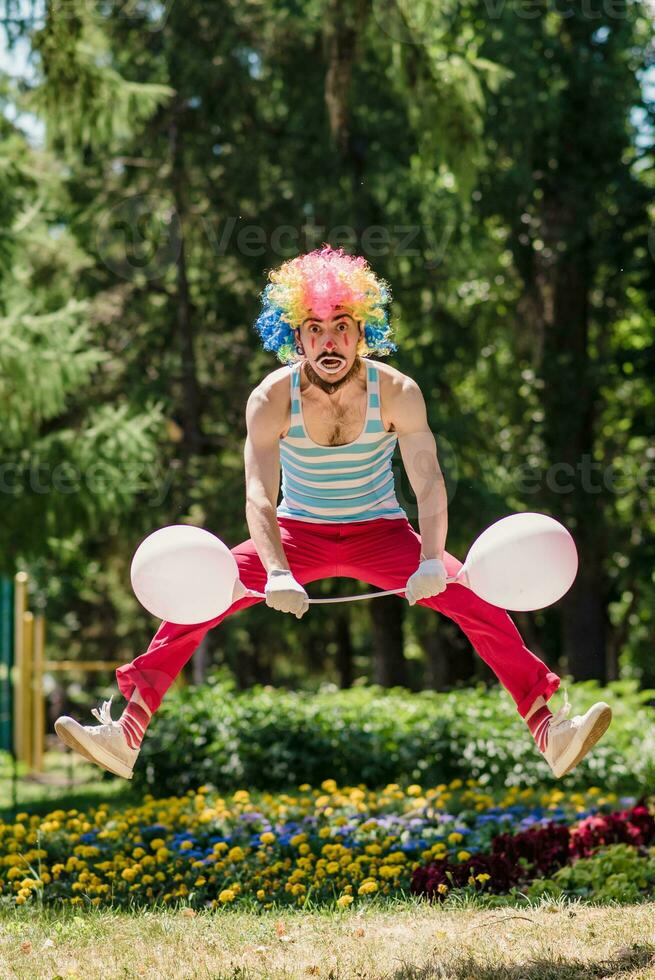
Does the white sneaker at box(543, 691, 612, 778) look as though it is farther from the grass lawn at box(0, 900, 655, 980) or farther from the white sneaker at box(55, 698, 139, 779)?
the white sneaker at box(55, 698, 139, 779)

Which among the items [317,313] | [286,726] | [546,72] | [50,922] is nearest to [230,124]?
[546,72]

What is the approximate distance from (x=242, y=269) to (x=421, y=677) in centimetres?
1339

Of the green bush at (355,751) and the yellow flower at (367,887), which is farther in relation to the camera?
the green bush at (355,751)

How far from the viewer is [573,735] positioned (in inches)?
161

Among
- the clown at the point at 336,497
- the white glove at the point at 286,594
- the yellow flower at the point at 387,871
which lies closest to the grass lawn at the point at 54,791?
the yellow flower at the point at 387,871

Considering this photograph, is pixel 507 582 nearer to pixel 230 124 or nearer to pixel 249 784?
pixel 249 784

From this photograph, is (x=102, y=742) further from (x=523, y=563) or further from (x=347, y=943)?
(x=523, y=563)

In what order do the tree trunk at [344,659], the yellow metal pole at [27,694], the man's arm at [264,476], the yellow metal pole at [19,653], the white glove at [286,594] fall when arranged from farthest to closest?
1. the tree trunk at [344,659]
2. the yellow metal pole at [27,694]
3. the yellow metal pole at [19,653]
4. the man's arm at [264,476]
5. the white glove at [286,594]

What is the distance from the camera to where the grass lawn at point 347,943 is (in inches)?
147

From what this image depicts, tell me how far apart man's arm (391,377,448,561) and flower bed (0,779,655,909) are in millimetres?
1514

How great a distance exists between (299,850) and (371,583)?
184 centimetres

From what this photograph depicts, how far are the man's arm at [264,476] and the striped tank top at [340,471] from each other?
0.09m

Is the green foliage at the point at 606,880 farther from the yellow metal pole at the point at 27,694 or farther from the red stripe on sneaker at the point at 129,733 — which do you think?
the yellow metal pole at the point at 27,694

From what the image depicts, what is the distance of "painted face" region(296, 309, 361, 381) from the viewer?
438 cm
